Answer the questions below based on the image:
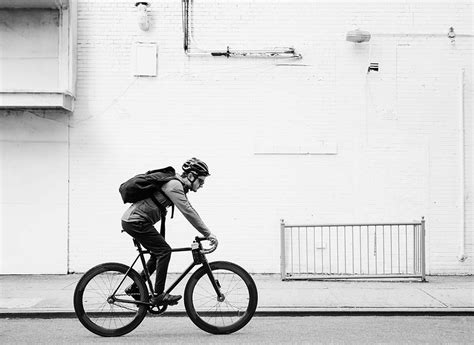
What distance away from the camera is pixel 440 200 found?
512 inches

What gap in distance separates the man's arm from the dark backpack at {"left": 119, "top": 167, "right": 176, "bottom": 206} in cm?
9

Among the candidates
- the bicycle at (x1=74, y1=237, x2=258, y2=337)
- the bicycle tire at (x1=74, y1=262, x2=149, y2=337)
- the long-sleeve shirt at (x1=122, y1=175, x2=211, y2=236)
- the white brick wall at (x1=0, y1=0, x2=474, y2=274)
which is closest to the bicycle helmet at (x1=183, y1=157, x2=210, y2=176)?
the long-sleeve shirt at (x1=122, y1=175, x2=211, y2=236)

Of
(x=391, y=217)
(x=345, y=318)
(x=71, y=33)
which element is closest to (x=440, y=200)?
(x=391, y=217)

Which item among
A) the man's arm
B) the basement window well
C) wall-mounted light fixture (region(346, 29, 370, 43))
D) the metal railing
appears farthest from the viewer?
the metal railing

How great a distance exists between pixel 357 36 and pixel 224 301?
6.52 m

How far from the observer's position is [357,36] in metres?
12.8

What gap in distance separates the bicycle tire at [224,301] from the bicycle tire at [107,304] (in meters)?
0.50

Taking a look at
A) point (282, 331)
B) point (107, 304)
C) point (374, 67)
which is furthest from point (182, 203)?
point (374, 67)

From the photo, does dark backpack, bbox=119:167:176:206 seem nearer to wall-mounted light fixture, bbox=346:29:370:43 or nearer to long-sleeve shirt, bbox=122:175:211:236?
long-sleeve shirt, bbox=122:175:211:236

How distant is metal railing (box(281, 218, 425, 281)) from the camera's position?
12.9 metres

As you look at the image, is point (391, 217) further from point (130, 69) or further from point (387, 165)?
point (130, 69)

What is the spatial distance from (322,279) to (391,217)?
73.9 inches

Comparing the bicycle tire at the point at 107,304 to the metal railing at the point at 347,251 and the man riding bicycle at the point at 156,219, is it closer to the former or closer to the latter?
the man riding bicycle at the point at 156,219

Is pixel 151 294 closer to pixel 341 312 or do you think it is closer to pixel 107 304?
pixel 107 304
